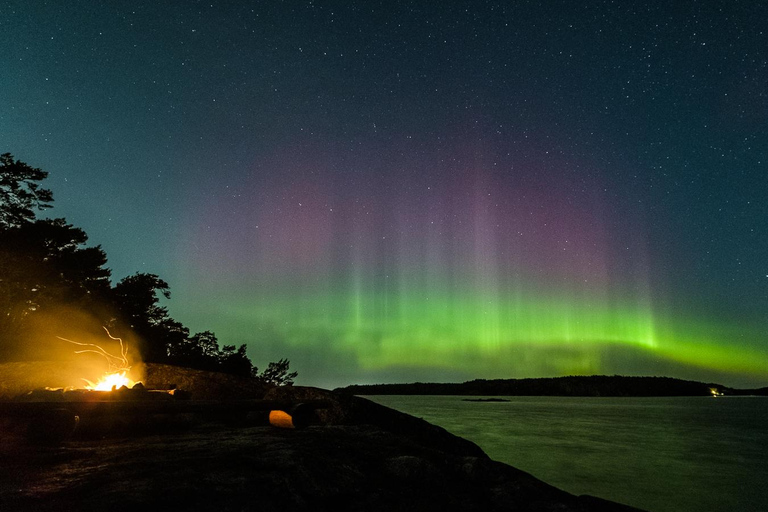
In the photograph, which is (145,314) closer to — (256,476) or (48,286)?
(48,286)

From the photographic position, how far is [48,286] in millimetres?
23203

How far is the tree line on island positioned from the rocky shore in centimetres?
1967

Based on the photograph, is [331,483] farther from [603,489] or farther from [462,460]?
[603,489]

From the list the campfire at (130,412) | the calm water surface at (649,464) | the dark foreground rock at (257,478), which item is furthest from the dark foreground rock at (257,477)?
the calm water surface at (649,464)

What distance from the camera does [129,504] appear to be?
12.5 feet

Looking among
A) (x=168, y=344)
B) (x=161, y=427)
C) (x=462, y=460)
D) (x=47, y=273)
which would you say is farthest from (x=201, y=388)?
(x=168, y=344)

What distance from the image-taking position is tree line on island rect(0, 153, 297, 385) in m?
21.9

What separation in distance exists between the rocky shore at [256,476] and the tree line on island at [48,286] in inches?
774

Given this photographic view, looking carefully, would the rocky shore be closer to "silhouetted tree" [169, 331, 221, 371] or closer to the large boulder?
the large boulder

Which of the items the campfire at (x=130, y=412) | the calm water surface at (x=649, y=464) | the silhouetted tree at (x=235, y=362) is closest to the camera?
the campfire at (x=130, y=412)

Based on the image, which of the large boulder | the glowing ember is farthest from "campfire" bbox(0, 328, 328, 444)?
the glowing ember

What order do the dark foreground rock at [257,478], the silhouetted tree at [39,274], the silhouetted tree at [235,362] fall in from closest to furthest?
the dark foreground rock at [257,478] → the silhouetted tree at [39,274] → the silhouetted tree at [235,362]

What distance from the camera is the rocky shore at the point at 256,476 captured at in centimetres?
407

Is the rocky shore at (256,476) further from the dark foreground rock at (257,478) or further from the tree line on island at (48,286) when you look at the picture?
the tree line on island at (48,286)
